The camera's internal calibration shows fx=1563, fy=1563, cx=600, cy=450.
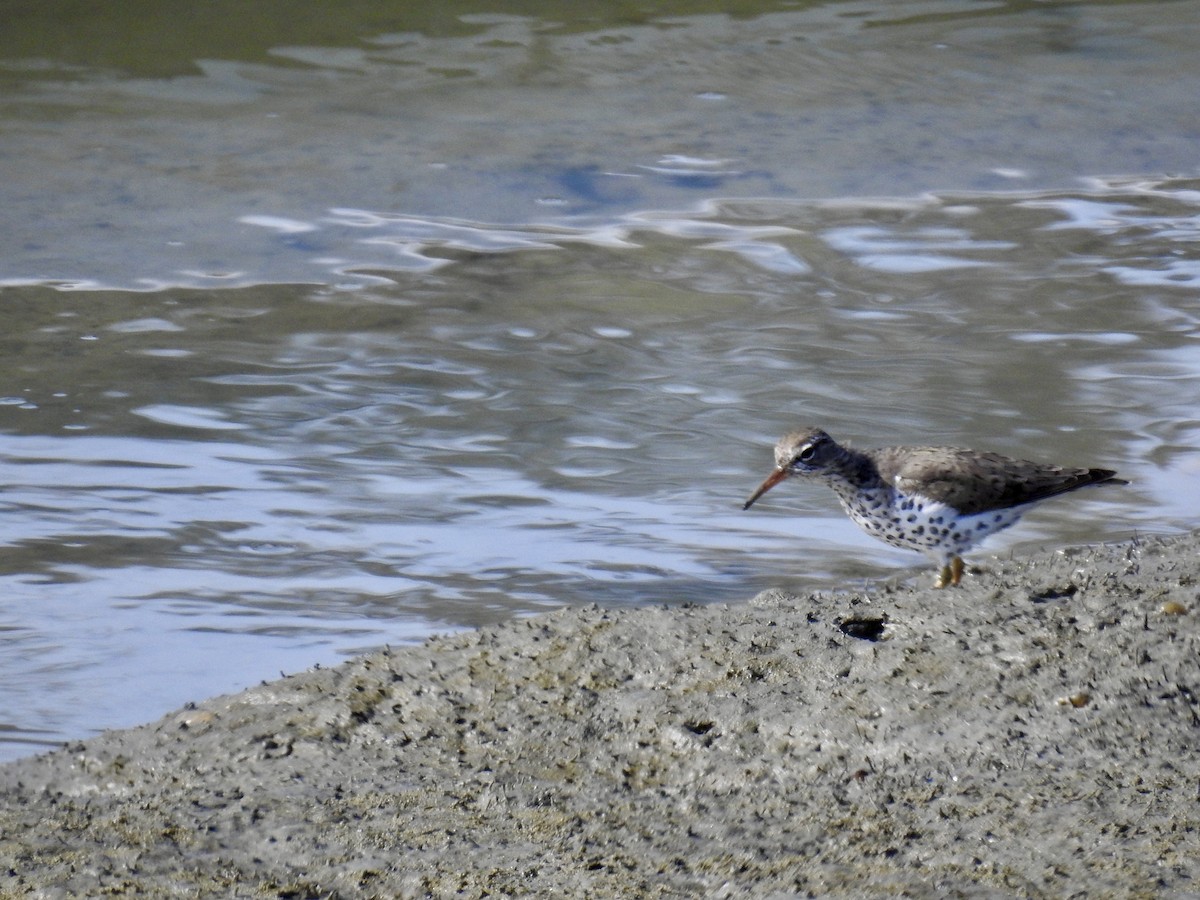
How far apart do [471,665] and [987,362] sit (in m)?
4.60

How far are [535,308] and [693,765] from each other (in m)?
5.41

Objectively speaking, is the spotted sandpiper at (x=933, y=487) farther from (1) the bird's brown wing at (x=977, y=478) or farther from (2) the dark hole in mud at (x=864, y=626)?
(2) the dark hole in mud at (x=864, y=626)

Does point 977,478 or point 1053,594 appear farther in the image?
point 977,478

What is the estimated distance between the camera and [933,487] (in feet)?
17.3

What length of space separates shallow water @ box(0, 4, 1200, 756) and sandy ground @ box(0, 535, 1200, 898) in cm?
97

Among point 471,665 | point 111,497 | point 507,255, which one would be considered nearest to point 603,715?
point 471,665

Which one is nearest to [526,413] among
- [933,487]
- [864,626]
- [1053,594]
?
[933,487]

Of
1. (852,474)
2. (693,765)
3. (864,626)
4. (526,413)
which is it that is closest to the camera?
(693,765)

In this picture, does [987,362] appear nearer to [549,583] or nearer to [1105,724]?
[549,583]

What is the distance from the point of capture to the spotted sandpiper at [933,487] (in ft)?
17.1

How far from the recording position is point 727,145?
37.9 feet

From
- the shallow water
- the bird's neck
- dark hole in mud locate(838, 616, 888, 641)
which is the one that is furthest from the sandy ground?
the shallow water

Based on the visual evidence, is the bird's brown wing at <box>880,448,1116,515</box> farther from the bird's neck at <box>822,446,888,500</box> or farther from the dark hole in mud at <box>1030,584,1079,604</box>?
the dark hole in mud at <box>1030,584,1079,604</box>

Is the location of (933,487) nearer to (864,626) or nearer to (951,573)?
(951,573)
